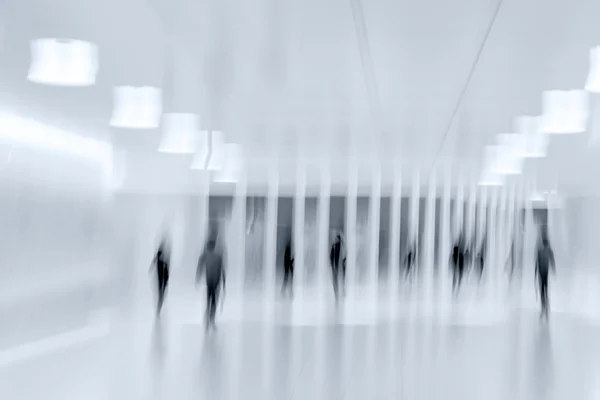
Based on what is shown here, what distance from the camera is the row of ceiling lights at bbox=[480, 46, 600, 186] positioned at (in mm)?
12337

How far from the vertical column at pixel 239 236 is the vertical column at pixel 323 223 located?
17.7 feet

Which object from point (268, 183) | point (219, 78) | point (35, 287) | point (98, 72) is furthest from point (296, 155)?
point (35, 287)

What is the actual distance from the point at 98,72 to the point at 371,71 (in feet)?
18.6

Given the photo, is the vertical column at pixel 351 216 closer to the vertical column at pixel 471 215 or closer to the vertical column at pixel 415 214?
the vertical column at pixel 415 214

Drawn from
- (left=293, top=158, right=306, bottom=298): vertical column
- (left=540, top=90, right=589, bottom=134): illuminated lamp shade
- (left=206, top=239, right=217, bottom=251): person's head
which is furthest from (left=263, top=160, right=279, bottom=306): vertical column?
(left=206, top=239, right=217, bottom=251): person's head

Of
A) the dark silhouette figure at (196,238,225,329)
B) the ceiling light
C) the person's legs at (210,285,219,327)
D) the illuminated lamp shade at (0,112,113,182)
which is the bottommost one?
the person's legs at (210,285,219,327)

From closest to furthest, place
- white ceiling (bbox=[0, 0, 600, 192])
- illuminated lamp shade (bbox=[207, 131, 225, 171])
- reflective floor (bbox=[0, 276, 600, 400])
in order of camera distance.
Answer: reflective floor (bbox=[0, 276, 600, 400])
white ceiling (bbox=[0, 0, 600, 192])
illuminated lamp shade (bbox=[207, 131, 225, 171])

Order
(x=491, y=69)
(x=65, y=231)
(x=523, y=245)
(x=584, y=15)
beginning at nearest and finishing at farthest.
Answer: (x=65, y=231) < (x=584, y=15) < (x=491, y=69) < (x=523, y=245)

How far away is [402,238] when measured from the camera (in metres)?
28.8

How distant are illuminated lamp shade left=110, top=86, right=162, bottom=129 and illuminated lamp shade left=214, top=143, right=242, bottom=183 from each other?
574 centimetres

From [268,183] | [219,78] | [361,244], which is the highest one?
[219,78]

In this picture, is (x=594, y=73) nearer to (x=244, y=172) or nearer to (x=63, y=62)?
(x=63, y=62)

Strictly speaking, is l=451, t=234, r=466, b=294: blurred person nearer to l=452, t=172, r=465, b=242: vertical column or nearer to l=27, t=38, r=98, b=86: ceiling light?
l=452, t=172, r=465, b=242: vertical column

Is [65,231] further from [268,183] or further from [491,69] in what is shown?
[268,183]
